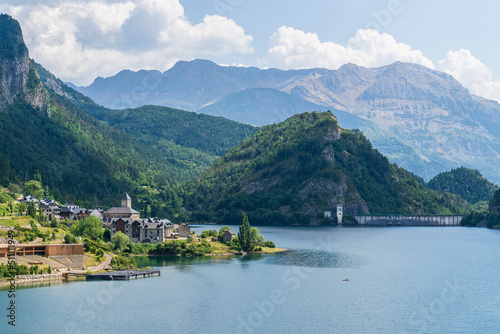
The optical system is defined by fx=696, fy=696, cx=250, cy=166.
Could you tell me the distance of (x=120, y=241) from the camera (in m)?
146

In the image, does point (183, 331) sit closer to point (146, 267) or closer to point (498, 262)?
point (146, 267)

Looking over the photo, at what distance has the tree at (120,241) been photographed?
145 meters

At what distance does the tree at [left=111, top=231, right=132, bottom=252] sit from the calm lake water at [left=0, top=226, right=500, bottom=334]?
6.85 m

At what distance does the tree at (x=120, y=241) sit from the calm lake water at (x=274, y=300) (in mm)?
6854

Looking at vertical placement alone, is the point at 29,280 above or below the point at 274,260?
below

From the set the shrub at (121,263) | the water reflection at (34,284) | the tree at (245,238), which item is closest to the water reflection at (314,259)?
the tree at (245,238)

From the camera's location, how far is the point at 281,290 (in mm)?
111312

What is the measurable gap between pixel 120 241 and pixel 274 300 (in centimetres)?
5310

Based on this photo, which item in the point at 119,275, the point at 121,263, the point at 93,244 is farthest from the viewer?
the point at 93,244

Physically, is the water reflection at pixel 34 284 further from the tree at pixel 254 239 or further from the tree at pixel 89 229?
the tree at pixel 254 239

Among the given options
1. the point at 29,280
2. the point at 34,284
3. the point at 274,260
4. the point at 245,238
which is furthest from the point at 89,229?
the point at 34,284

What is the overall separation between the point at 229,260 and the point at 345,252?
3664 centimetres

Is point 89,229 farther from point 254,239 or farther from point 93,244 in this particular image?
point 254,239

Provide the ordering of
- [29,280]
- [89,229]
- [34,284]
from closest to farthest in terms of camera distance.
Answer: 1. [34,284]
2. [29,280]
3. [89,229]
